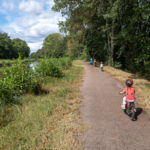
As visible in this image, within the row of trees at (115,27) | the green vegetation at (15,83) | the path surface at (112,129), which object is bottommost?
the path surface at (112,129)

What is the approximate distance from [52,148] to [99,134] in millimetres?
1234

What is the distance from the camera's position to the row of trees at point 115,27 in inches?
539

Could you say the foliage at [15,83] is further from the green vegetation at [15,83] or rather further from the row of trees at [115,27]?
the row of trees at [115,27]

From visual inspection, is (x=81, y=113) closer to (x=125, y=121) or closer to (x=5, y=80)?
(x=125, y=121)

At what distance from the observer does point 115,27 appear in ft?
68.4

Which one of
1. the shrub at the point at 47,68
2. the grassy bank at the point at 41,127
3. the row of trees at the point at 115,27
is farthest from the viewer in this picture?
the row of trees at the point at 115,27

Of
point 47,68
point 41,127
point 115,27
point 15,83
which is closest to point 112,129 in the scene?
point 41,127

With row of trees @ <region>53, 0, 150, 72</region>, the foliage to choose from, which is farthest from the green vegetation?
row of trees @ <region>53, 0, 150, 72</region>

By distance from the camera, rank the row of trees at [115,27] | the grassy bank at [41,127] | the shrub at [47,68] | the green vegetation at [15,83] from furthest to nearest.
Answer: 1. the row of trees at [115,27]
2. the shrub at [47,68]
3. the green vegetation at [15,83]
4. the grassy bank at [41,127]

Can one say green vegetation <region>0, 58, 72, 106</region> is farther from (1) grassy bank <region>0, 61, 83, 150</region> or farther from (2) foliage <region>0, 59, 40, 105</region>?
(1) grassy bank <region>0, 61, 83, 150</region>

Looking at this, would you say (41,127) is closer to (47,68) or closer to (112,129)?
(112,129)

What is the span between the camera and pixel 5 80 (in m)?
5.23

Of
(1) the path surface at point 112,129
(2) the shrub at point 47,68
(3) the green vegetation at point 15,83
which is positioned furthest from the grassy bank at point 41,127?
(2) the shrub at point 47,68

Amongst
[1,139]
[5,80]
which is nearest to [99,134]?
[1,139]
